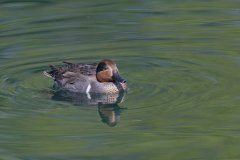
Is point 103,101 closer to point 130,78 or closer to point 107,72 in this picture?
point 107,72

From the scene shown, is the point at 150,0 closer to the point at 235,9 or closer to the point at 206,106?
the point at 235,9

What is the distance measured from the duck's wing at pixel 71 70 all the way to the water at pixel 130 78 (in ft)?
0.70

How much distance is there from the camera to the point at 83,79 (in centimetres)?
1291

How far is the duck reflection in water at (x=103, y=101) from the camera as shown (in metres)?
11.7

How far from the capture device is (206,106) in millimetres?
11695

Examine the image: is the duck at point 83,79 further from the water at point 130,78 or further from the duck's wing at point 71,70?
the water at point 130,78

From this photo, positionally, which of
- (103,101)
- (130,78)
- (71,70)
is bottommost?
(103,101)

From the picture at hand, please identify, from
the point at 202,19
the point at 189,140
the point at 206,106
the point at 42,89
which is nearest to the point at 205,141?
the point at 189,140

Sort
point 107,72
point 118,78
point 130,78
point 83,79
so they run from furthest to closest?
point 130,78 < point 83,79 < point 107,72 < point 118,78

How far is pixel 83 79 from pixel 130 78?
0.60 meters

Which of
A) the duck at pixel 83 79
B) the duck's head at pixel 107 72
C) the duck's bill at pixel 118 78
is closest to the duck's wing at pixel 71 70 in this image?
the duck at pixel 83 79

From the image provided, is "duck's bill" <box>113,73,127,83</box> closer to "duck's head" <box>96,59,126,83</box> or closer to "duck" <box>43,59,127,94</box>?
"duck's head" <box>96,59,126,83</box>

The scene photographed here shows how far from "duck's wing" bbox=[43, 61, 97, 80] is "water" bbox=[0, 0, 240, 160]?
0.70ft

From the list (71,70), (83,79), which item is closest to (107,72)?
(83,79)
